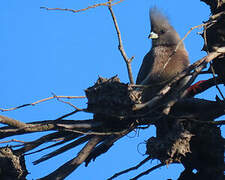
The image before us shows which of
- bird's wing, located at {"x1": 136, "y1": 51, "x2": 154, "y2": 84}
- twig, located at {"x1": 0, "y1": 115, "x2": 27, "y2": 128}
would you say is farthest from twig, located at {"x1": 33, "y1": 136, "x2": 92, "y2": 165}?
bird's wing, located at {"x1": 136, "y1": 51, "x2": 154, "y2": 84}

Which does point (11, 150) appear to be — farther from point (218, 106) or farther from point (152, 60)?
point (152, 60)

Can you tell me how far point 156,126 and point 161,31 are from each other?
3.02 metres

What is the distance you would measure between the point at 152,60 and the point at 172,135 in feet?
9.28

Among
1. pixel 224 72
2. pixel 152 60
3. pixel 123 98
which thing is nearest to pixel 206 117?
pixel 224 72

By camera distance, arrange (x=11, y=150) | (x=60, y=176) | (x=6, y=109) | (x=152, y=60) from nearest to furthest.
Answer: (x=6, y=109) < (x=60, y=176) < (x=11, y=150) < (x=152, y=60)

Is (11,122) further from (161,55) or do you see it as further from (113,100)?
(161,55)

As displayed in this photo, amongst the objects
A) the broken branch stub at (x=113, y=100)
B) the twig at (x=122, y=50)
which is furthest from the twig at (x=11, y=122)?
the twig at (x=122, y=50)

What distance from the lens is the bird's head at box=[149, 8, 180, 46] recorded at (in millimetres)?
7102

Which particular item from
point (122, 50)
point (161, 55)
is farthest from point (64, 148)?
point (161, 55)

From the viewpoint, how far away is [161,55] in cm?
686

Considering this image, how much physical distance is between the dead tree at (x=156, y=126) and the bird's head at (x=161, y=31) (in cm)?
243

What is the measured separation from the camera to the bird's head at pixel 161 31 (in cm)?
710

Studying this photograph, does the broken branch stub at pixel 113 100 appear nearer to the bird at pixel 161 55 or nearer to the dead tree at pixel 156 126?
the dead tree at pixel 156 126

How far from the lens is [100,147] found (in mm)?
4441
